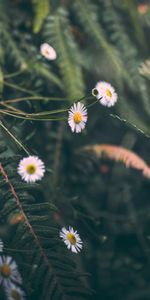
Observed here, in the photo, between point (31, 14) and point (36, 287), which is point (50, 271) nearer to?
point (36, 287)

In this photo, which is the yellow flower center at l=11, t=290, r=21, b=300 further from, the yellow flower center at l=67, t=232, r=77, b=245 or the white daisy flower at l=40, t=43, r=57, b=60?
the white daisy flower at l=40, t=43, r=57, b=60

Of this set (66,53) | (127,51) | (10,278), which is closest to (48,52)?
(66,53)

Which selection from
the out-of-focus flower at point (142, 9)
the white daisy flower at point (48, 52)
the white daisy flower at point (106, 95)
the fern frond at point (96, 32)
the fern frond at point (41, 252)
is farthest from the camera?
the out-of-focus flower at point (142, 9)

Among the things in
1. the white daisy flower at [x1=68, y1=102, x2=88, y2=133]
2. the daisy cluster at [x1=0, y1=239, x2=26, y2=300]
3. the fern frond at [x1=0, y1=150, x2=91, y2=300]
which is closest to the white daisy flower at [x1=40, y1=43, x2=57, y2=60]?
the white daisy flower at [x1=68, y1=102, x2=88, y2=133]

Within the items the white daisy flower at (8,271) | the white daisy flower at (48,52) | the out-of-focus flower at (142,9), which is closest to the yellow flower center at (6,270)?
the white daisy flower at (8,271)

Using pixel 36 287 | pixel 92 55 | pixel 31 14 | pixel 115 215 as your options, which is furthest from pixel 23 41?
pixel 36 287

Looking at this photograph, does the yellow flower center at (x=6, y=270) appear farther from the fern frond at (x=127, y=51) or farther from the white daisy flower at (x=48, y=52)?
the fern frond at (x=127, y=51)
